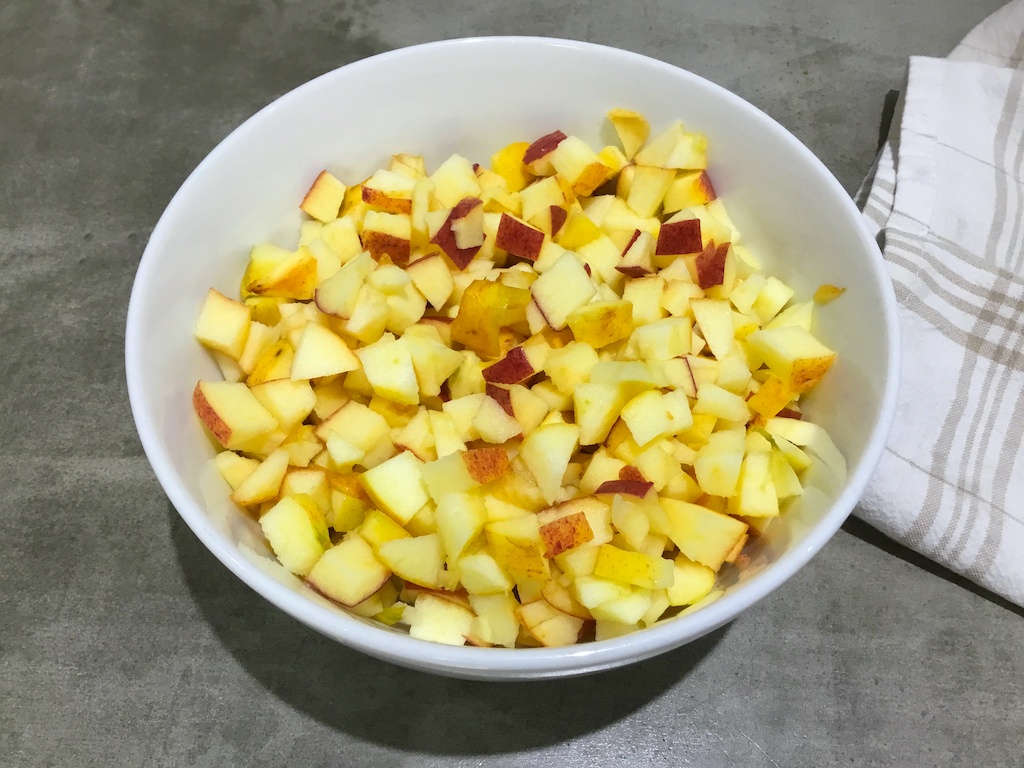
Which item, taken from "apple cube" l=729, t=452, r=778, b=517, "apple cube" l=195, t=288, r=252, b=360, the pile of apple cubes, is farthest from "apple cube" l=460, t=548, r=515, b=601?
"apple cube" l=195, t=288, r=252, b=360

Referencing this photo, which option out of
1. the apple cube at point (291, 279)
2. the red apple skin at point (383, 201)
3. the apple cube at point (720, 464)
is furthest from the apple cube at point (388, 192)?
the apple cube at point (720, 464)

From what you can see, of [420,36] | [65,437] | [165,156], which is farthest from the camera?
[420,36]

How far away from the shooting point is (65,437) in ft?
3.25

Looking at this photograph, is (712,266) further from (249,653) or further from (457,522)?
(249,653)

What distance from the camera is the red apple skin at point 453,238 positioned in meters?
0.81

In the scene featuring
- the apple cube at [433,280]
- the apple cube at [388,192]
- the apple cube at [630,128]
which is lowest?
A: the apple cube at [433,280]

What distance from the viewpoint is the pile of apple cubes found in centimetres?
65

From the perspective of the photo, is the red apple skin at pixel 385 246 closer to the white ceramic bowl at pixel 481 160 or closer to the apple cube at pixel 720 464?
the white ceramic bowl at pixel 481 160

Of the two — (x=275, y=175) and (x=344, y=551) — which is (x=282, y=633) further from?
(x=275, y=175)

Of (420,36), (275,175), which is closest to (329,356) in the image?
(275,175)

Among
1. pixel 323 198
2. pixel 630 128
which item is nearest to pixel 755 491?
pixel 630 128

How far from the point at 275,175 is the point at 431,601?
0.50 metres

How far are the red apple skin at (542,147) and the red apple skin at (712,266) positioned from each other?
23 cm

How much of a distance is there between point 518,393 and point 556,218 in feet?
0.78
